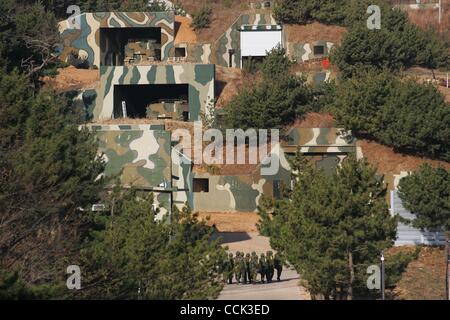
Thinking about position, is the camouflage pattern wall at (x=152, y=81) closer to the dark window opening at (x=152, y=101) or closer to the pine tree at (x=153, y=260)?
the dark window opening at (x=152, y=101)

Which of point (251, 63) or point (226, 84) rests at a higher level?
point (251, 63)

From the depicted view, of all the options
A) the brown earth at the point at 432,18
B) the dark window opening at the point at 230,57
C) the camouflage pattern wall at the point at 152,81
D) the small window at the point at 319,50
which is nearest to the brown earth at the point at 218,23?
the dark window opening at the point at 230,57

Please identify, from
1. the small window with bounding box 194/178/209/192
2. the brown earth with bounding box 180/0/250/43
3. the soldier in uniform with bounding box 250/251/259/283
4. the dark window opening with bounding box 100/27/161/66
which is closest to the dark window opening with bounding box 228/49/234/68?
the brown earth with bounding box 180/0/250/43

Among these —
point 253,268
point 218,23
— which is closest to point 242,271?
point 253,268

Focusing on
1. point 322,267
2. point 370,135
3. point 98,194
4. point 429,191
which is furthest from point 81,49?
point 322,267

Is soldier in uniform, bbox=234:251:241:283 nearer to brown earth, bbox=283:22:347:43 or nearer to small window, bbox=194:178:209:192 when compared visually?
small window, bbox=194:178:209:192

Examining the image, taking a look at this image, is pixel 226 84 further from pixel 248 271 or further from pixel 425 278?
pixel 248 271
